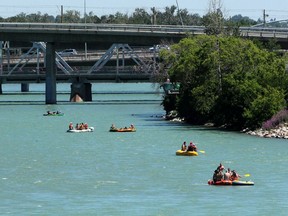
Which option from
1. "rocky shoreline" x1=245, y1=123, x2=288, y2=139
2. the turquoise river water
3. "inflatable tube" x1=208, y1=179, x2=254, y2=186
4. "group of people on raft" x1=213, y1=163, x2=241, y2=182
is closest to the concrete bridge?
the turquoise river water

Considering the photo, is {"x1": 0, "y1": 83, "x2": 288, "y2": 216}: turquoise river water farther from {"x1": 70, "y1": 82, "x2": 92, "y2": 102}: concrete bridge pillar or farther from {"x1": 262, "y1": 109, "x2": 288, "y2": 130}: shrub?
{"x1": 70, "y1": 82, "x2": 92, "y2": 102}: concrete bridge pillar

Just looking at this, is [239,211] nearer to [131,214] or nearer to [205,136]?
[131,214]

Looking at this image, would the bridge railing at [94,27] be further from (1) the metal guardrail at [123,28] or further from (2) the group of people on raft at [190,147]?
(2) the group of people on raft at [190,147]

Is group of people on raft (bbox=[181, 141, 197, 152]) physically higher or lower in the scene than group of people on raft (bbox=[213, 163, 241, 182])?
lower

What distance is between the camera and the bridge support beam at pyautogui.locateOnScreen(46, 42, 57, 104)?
596 ft

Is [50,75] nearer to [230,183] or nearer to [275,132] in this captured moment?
[275,132]

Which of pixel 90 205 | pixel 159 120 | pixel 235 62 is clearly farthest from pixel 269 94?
pixel 90 205

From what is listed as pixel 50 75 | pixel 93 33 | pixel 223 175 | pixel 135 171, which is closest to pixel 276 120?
pixel 135 171

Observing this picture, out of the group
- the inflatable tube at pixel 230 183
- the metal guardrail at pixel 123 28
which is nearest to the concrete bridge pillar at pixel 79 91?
the metal guardrail at pixel 123 28

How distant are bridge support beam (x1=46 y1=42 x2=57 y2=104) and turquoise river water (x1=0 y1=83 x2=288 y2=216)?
53.3 metres

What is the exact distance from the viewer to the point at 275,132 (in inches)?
4208

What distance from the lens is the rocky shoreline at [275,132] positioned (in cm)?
10556

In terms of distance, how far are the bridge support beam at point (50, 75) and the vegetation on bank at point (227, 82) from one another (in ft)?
138

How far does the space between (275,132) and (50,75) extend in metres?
81.8
